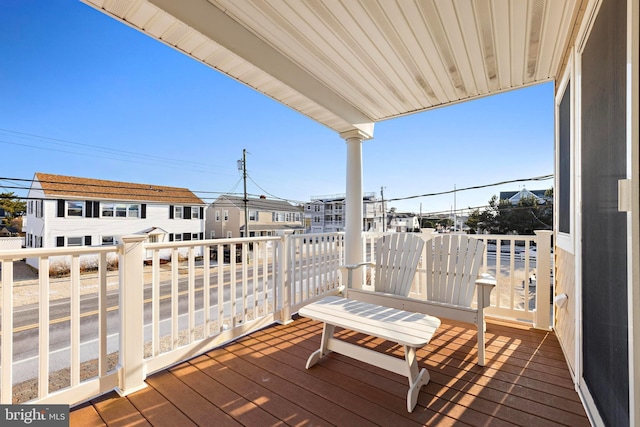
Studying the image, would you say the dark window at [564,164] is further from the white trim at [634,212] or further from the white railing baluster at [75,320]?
the white railing baluster at [75,320]

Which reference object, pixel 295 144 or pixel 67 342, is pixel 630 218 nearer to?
pixel 67 342

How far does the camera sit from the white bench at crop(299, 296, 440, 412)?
5.33 ft

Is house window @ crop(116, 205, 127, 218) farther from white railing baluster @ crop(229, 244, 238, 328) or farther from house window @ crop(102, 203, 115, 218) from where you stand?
white railing baluster @ crop(229, 244, 238, 328)

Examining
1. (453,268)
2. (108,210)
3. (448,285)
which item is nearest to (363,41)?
(453,268)

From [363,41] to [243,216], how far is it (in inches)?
655

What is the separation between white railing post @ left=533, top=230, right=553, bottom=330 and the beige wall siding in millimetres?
84

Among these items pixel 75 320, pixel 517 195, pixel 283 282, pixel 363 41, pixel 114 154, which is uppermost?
pixel 114 154

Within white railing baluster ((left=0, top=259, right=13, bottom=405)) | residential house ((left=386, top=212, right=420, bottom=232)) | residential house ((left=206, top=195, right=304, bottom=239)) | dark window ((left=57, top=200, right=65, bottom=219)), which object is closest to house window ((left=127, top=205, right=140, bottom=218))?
dark window ((left=57, top=200, right=65, bottom=219))

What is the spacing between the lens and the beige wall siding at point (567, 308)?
191cm

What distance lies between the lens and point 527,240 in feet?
9.28

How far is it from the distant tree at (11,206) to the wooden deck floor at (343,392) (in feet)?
24.2

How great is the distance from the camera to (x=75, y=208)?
8.58m

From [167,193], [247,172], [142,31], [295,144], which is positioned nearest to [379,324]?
[142,31]

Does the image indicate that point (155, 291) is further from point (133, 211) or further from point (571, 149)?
point (133, 211)
